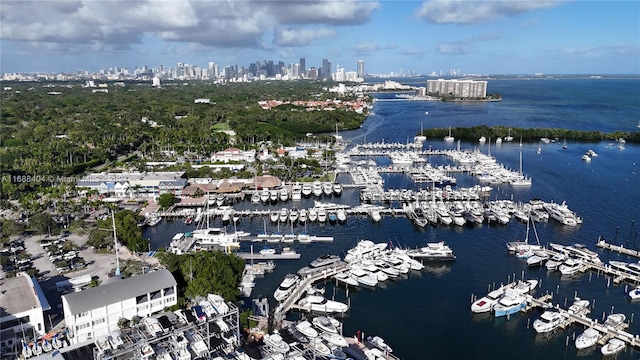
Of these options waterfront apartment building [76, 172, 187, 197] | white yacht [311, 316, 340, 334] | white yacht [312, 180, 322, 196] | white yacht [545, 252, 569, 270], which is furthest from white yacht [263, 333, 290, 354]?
waterfront apartment building [76, 172, 187, 197]

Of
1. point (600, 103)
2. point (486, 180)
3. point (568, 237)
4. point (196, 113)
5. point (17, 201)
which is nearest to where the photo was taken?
point (568, 237)

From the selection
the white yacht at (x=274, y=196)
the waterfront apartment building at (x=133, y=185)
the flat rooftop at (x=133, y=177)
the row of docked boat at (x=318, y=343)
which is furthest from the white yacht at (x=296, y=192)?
the row of docked boat at (x=318, y=343)

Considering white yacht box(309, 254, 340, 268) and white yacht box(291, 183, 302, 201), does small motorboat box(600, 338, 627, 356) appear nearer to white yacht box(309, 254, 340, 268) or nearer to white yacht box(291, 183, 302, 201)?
white yacht box(309, 254, 340, 268)

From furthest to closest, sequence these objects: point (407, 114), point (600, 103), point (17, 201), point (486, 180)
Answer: point (600, 103)
point (407, 114)
point (486, 180)
point (17, 201)

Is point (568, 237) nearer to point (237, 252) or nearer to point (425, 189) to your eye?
point (425, 189)

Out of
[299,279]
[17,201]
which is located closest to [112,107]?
[17,201]

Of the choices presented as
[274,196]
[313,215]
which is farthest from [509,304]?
[274,196]

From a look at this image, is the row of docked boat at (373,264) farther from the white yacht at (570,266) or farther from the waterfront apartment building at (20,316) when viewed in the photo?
the waterfront apartment building at (20,316)
